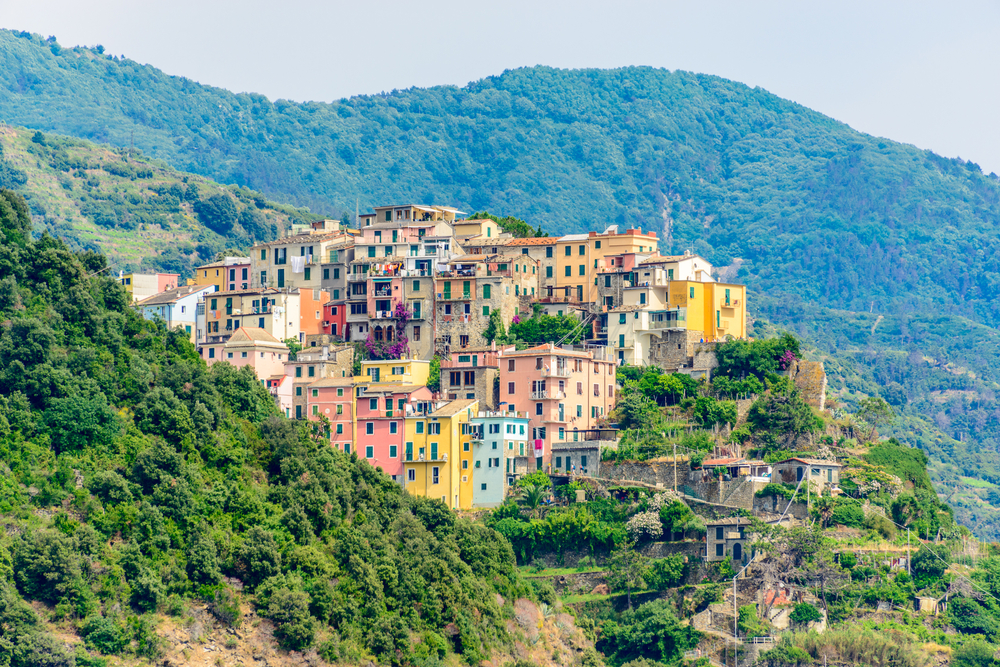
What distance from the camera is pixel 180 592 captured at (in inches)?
2473

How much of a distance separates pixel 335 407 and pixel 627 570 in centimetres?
1756

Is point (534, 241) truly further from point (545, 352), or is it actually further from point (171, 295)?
point (171, 295)

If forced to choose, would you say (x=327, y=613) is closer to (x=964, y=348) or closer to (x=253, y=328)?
(x=253, y=328)

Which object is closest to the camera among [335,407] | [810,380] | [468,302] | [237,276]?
[335,407]

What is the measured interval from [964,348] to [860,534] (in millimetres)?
127778

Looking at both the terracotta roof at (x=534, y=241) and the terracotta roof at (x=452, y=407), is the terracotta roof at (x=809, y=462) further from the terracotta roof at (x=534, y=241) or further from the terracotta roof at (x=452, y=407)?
the terracotta roof at (x=534, y=241)

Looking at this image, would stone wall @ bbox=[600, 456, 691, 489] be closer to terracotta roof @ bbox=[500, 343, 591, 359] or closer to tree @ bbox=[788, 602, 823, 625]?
terracotta roof @ bbox=[500, 343, 591, 359]

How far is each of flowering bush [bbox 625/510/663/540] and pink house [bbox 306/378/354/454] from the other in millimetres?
14954

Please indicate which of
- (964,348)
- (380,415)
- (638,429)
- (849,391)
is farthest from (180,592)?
(964,348)

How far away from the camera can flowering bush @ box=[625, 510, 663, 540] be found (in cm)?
7531

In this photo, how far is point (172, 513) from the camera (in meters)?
64.9

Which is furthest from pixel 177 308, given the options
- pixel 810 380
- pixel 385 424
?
pixel 810 380

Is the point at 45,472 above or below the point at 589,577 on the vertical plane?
above

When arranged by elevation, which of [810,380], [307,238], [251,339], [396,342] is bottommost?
[810,380]
